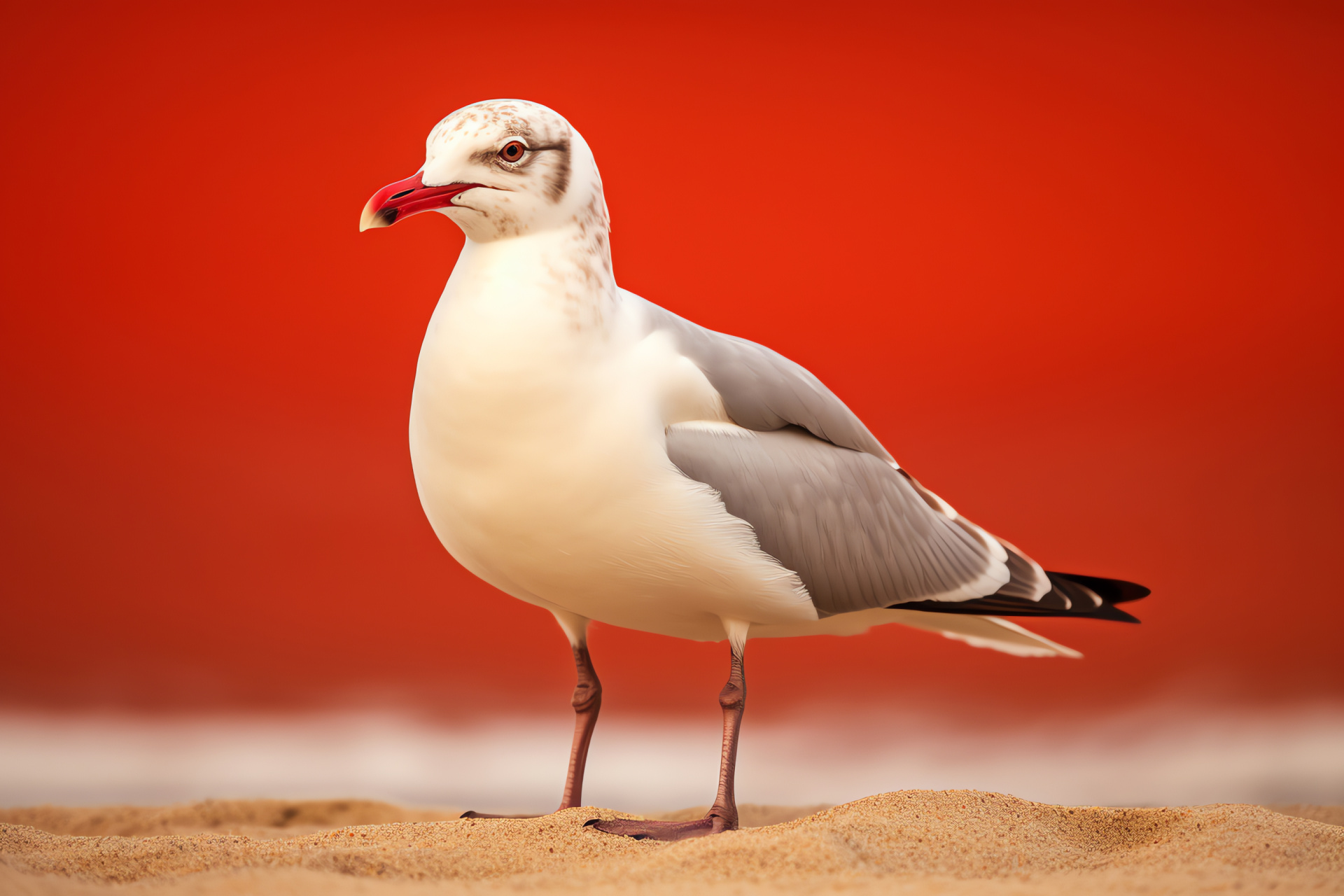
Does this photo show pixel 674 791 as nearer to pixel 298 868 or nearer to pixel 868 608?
pixel 868 608

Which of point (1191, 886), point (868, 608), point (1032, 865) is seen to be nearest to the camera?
point (1191, 886)

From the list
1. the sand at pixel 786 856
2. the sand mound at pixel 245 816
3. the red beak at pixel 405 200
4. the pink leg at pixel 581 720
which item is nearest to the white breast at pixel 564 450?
the red beak at pixel 405 200

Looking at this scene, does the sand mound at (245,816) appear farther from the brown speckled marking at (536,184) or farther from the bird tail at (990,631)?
the brown speckled marking at (536,184)

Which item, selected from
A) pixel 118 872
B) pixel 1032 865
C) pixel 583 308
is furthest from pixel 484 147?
pixel 1032 865

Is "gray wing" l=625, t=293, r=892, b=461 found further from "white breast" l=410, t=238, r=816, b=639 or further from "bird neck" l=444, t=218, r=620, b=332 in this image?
"bird neck" l=444, t=218, r=620, b=332

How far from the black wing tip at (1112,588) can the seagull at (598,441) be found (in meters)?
0.81

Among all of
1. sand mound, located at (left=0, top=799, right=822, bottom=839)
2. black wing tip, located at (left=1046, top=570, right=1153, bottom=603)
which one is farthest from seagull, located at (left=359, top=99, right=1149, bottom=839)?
sand mound, located at (left=0, top=799, right=822, bottom=839)

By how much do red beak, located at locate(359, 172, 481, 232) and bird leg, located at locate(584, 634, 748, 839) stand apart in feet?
4.29

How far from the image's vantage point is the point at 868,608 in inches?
119

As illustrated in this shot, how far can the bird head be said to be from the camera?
99.4 inches

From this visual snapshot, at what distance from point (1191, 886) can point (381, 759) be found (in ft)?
12.7

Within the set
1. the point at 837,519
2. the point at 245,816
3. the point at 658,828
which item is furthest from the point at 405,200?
the point at 245,816

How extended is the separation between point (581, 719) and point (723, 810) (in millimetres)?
556

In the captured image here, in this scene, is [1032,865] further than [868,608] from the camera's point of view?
No
